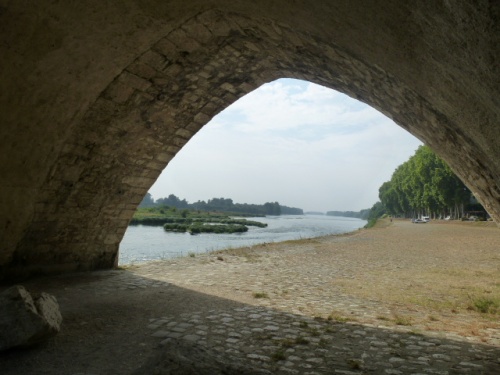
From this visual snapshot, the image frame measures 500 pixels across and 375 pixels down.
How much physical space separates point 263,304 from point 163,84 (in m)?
4.21

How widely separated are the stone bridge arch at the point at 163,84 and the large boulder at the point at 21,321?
2.65 m

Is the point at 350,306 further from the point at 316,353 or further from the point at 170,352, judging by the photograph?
the point at 170,352

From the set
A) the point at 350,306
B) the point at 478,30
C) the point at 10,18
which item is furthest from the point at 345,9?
the point at 350,306

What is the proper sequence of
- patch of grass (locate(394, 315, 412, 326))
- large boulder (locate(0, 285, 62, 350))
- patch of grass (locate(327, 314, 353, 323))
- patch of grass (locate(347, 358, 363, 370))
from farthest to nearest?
patch of grass (locate(327, 314, 353, 323))
patch of grass (locate(394, 315, 412, 326))
large boulder (locate(0, 285, 62, 350))
patch of grass (locate(347, 358, 363, 370))

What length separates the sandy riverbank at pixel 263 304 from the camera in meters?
3.70

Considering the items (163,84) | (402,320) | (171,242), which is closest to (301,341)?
(402,320)

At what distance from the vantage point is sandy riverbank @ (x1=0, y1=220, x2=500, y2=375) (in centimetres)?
370

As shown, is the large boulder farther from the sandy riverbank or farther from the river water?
the river water

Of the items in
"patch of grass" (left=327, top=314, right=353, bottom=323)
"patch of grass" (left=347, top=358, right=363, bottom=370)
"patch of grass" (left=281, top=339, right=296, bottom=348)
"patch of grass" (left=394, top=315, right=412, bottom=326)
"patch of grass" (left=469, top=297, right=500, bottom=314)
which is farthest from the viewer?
"patch of grass" (left=469, top=297, right=500, bottom=314)

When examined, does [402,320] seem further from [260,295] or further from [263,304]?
[260,295]

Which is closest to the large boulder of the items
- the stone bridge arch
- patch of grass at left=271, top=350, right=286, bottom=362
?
patch of grass at left=271, top=350, right=286, bottom=362

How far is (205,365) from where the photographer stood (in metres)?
2.87

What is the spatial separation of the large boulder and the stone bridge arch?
8.68 ft

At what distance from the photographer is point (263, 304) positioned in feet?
19.5
